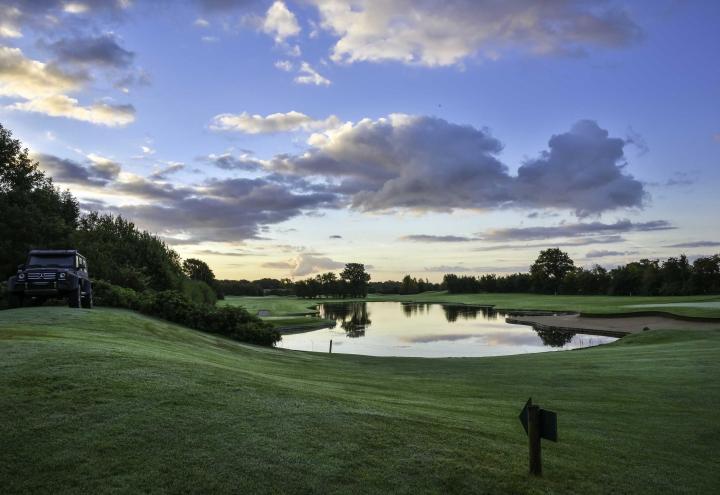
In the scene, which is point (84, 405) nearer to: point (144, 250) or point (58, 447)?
point (58, 447)

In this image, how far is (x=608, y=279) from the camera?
130750mm

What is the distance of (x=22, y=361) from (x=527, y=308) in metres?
99.6

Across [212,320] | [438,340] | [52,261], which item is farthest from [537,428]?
[438,340]

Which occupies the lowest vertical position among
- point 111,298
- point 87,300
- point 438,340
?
point 438,340

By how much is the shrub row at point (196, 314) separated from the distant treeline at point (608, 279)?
102567 mm

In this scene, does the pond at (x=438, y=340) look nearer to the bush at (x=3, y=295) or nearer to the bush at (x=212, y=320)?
the bush at (x=212, y=320)

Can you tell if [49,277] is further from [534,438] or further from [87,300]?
[534,438]

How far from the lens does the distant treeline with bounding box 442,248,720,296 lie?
339 feet

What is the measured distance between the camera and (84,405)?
27.1 feet

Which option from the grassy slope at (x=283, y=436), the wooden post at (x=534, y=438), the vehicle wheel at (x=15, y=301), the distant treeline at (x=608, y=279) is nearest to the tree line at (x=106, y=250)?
the vehicle wheel at (x=15, y=301)

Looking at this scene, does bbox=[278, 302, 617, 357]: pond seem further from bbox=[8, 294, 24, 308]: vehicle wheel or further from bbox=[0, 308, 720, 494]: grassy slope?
bbox=[0, 308, 720, 494]: grassy slope

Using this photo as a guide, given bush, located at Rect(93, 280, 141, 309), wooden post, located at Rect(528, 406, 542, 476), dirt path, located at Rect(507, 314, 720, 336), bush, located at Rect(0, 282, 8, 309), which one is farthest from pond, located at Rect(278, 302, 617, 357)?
wooden post, located at Rect(528, 406, 542, 476)

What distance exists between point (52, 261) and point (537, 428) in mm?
25653

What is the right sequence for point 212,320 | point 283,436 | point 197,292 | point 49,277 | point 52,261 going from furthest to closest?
point 197,292
point 212,320
point 52,261
point 49,277
point 283,436
